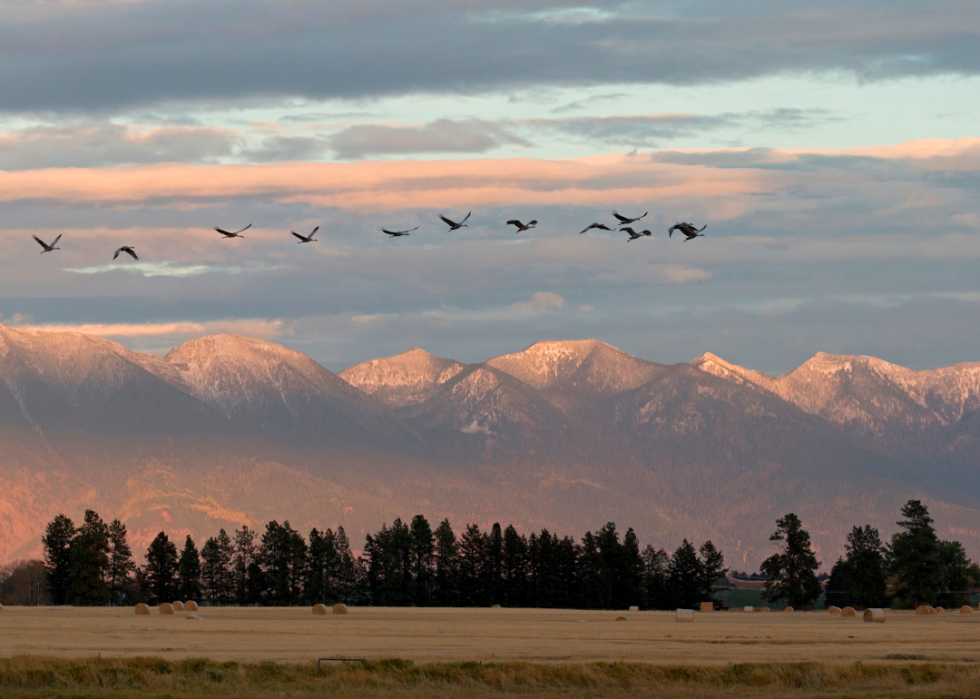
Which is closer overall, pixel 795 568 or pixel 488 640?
pixel 488 640

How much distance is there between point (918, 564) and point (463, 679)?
399 ft

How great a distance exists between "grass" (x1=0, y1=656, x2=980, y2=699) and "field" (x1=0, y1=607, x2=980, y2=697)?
92mm

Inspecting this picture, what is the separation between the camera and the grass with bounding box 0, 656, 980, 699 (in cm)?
6381

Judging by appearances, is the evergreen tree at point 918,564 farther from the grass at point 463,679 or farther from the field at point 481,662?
the grass at point 463,679

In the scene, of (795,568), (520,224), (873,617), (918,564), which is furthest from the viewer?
(795,568)

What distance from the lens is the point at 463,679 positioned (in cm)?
6669

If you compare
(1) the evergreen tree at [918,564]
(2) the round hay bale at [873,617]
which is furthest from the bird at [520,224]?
(1) the evergreen tree at [918,564]

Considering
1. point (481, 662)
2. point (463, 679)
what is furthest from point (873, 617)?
point (463, 679)

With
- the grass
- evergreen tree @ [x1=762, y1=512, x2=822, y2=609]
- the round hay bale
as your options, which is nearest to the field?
the grass

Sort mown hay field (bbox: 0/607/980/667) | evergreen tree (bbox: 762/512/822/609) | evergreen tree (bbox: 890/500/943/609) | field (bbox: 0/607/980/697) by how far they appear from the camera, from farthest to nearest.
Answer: evergreen tree (bbox: 762/512/822/609), evergreen tree (bbox: 890/500/943/609), mown hay field (bbox: 0/607/980/667), field (bbox: 0/607/980/697)

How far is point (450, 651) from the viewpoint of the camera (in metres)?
79.7

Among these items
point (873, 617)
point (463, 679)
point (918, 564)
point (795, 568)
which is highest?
point (795, 568)

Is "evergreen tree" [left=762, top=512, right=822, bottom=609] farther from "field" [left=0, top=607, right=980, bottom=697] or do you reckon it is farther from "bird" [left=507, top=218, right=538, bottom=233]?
"bird" [left=507, top=218, right=538, bottom=233]

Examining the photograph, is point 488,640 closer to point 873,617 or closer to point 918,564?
point 873,617
